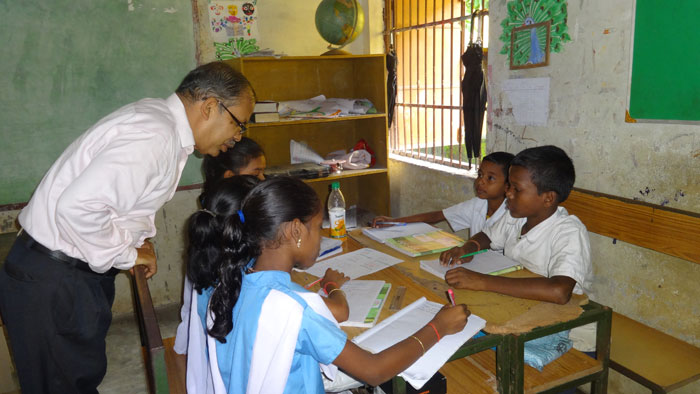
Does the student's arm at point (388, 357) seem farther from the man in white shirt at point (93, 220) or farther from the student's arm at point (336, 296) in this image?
the man in white shirt at point (93, 220)

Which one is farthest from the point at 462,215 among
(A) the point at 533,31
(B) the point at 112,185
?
(B) the point at 112,185

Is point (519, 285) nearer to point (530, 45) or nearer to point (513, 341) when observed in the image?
point (513, 341)

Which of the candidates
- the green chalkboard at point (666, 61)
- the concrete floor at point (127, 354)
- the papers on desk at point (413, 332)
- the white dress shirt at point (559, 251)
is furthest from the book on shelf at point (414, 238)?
the concrete floor at point (127, 354)

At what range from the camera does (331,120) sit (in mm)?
3398

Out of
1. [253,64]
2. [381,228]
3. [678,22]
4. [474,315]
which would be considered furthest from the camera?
[253,64]

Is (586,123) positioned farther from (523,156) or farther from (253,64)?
(253,64)

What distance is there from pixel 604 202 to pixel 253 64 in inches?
98.6

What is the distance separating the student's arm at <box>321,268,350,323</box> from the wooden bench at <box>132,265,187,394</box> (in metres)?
0.46

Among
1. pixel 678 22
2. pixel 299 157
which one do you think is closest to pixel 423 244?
pixel 678 22

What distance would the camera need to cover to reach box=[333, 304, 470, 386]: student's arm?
3.57 ft

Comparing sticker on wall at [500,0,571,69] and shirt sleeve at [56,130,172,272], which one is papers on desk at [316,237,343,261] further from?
sticker on wall at [500,0,571,69]

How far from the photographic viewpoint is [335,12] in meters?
3.19

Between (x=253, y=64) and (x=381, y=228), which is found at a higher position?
(x=253, y=64)

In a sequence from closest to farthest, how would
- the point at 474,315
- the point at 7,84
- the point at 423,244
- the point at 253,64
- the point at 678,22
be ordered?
the point at 474,315, the point at 678,22, the point at 423,244, the point at 7,84, the point at 253,64
